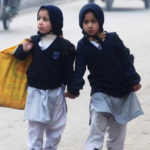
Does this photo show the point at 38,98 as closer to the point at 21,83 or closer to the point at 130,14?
the point at 21,83

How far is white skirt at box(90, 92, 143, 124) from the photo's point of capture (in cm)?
471

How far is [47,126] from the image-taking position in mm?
4820

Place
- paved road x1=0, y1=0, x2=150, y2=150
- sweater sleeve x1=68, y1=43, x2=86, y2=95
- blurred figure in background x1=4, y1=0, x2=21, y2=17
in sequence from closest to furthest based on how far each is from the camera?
sweater sleeve x1=68, y1=43, x2=86, y2=95 → paved road x1=0, y1=0, x2=150, y2=150 → blurred figure in background x1=4, y1=0, x2=21, y2=17

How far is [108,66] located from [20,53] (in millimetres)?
670

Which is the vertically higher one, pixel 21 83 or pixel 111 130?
pixel 21 83

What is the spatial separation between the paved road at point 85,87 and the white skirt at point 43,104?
0.84 m

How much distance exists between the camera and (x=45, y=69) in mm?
4668

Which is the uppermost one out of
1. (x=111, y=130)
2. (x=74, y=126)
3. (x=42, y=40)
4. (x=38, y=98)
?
(x=42, y=40)

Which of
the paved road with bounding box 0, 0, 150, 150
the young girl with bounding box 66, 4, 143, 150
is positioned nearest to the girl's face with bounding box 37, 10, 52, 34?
the young girl with bounding box 66, 4, 143, 150

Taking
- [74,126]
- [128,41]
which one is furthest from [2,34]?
[74,126]

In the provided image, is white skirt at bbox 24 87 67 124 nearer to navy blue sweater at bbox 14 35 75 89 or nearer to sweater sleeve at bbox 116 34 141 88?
navy blue sweater at bbox 14 35 75 89

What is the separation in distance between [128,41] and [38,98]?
27.7 feet

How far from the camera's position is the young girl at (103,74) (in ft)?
15.3

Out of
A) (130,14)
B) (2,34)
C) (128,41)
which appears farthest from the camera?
(130,14)
